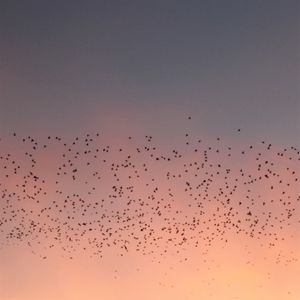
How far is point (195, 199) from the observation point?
46.2 ft

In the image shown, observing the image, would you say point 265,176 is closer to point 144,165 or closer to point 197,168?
point 197,168

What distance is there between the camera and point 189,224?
14398mm

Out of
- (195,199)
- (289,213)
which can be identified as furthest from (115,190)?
(289,213)

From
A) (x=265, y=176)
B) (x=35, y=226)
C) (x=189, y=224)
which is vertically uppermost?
(x=265, y=176)

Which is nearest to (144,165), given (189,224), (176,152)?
(176,152)

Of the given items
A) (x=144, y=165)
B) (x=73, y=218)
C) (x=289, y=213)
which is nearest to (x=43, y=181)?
(x=73, y=218)

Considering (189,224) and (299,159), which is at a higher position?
(299,159)

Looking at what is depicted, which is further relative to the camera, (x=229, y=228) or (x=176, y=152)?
(x=229, y=228)

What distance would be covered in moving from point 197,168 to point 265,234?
7.32ft

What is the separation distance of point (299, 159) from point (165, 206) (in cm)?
314

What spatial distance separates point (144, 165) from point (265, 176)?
262cm

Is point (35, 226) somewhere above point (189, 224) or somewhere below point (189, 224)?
below

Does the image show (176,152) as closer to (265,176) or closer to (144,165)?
(144,165)

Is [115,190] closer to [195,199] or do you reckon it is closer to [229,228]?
[195,199]
